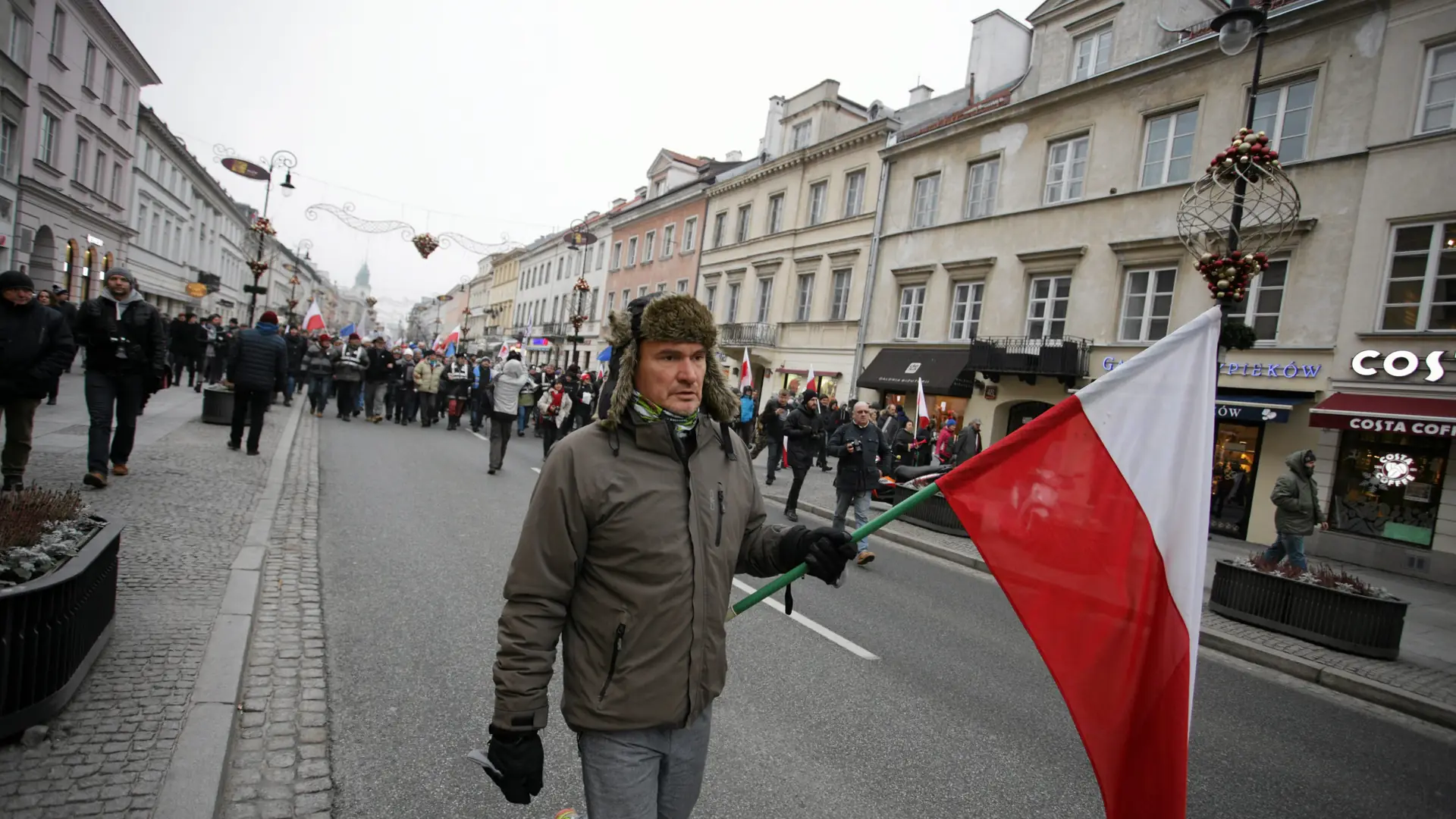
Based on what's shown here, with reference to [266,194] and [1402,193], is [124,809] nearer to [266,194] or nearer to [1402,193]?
[1402,193]

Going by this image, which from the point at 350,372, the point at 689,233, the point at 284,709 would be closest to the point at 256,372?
the point at 350,372

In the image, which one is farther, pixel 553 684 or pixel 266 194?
pixel 266 194

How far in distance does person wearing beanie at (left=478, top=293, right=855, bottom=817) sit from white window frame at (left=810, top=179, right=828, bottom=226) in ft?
89.0

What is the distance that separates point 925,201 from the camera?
77.4 ft

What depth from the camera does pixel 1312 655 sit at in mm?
6527

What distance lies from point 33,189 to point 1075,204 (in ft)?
101

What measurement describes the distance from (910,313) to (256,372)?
18112 mm

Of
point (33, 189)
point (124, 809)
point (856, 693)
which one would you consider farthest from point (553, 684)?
point (33, 189)

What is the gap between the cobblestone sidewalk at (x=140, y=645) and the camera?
8.44 feet

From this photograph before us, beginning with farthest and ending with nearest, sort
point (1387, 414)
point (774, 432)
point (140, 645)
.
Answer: point (774, 432) → point (1387, 414) → point (140, 645)

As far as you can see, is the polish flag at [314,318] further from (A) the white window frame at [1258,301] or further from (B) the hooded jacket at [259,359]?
(A) the white window frame at [1258,301]

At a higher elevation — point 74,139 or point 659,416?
point 74,139

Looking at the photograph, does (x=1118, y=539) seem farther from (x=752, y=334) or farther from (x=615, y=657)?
(x=752, y=334)

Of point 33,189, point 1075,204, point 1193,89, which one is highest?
point 1193,89
